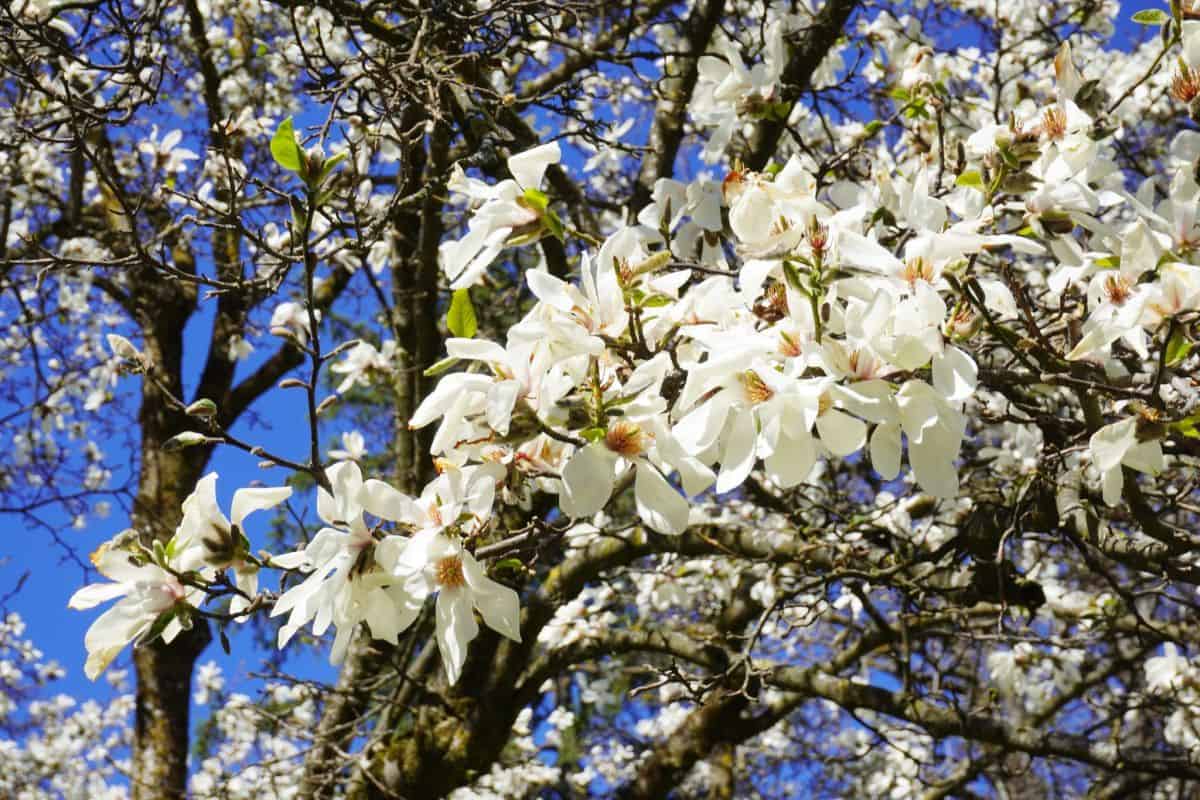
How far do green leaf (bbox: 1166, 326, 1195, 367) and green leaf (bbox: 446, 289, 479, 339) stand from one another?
0.70 m

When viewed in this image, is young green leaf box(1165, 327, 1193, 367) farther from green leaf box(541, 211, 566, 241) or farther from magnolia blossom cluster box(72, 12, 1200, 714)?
green leaf box(541, 211, 566, 241)

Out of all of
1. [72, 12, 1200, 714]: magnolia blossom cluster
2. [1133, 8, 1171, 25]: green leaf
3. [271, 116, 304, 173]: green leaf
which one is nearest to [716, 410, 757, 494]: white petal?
[72, 12, 1200, 714]: magnolia blossom cluster

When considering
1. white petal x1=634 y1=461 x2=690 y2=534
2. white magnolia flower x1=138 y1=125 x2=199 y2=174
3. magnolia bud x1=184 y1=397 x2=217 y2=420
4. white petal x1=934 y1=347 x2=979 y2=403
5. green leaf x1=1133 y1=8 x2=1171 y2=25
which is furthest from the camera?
white magnolia flower x1=138 y1=125 x2=199 y2=174

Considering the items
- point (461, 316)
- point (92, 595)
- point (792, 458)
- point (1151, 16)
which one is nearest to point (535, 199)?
point (461, 316)

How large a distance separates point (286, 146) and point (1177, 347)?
955mm

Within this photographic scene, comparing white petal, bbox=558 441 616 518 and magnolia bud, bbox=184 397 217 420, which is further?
magnolia bud, bbox=184 397 217 420

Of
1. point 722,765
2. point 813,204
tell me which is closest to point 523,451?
point 813,204

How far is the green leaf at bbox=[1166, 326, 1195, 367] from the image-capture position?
3.31 ft

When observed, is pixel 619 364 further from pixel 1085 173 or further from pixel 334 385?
pixel 334 385

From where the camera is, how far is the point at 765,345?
0.90 metres

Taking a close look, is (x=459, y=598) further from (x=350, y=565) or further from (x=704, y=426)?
(x=704, y=426)

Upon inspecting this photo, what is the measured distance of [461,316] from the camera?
1088 mm

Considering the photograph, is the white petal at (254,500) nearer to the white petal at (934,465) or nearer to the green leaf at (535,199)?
the green leaf at (535,199)

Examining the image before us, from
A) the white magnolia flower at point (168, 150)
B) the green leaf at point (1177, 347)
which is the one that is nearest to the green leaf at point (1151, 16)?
the green leaf at point (1177, 347)
